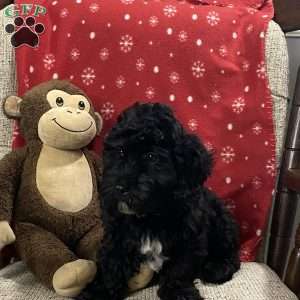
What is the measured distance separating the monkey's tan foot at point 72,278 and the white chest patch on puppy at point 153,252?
114 millimetres

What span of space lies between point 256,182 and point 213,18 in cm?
41

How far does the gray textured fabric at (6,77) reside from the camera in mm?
1118

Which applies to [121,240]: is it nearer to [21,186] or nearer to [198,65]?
[21,186]

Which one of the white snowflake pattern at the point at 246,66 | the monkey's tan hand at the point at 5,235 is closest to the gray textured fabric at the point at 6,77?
the monkey's tan hand at the point at 5,235

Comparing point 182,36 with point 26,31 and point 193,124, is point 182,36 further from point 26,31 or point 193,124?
point 26,31

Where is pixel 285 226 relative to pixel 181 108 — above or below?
below

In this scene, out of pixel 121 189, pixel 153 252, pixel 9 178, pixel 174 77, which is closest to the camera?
pixel 121 189

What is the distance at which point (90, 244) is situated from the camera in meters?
1.00

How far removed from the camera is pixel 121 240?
899 millimetres

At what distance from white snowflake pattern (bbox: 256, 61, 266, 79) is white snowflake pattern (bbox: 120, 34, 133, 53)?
1.02 ft

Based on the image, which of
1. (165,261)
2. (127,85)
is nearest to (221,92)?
(127,85)

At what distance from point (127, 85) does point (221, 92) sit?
0.23m

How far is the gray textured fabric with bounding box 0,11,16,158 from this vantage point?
1.12 meters

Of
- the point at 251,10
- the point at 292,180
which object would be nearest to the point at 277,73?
the point at 251,10
